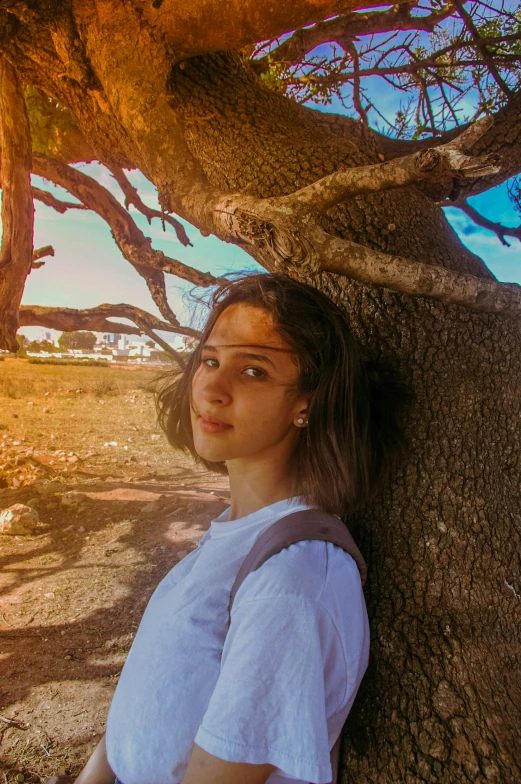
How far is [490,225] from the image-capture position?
207 cm

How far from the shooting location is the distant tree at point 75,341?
2988 millimetres

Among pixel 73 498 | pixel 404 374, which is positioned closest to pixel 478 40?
pixel 404 374

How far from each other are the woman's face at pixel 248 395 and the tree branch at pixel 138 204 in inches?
76.7

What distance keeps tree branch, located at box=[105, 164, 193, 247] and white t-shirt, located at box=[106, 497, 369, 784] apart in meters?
2.23

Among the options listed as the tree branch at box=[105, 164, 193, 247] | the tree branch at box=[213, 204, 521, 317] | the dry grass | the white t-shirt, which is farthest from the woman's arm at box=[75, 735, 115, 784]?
the tree branch at box=[105, 164, 193, 247]

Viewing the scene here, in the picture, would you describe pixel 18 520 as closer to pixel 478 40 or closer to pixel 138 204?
pixel 138 204

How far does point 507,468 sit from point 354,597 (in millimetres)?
591

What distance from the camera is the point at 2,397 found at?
268 centimetres

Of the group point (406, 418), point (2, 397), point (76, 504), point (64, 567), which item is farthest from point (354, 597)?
point (2, 397)

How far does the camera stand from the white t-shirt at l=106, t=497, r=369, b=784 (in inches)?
22.7

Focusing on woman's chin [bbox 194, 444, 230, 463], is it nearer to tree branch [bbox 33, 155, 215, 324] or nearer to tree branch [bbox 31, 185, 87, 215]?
tree branch [bbox 33, 155, 215, 324]

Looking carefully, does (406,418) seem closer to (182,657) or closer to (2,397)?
(182,657)

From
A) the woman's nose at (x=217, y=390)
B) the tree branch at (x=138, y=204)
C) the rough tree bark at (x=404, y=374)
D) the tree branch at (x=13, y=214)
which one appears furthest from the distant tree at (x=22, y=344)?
the woman's nose at (x=217, y=390)

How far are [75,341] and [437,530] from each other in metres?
2.65
